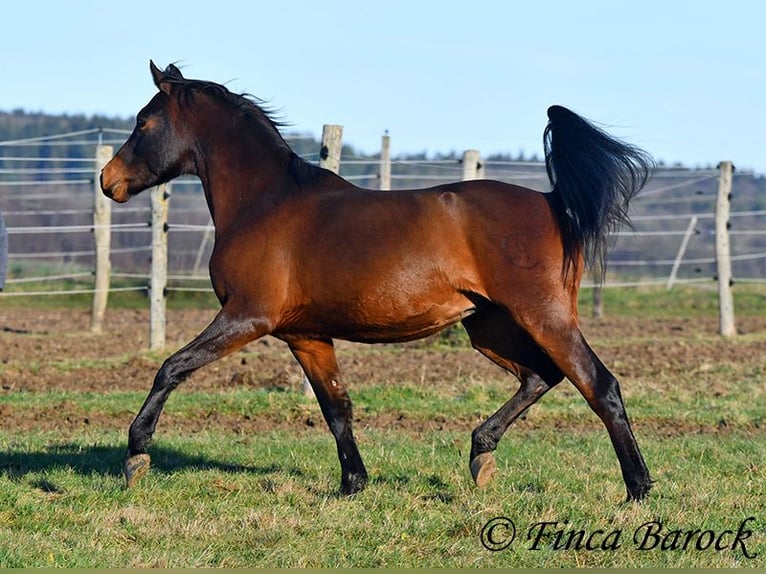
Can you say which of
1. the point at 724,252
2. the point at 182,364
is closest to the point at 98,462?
the point at 182,364

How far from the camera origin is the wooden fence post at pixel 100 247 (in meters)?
16.5

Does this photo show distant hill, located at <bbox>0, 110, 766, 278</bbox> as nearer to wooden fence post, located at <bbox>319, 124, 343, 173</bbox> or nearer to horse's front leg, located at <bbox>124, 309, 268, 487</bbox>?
wooden fence post, located at <bbox>319, 124, 343, 173</bbox>

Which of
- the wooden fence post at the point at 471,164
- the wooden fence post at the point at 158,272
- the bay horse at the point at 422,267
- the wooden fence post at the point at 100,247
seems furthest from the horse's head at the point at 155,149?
the wooden fence post at the point at 100,247

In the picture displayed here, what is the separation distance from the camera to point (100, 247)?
55.0 ft

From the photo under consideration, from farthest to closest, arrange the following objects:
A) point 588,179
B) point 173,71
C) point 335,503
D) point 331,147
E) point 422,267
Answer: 1. point 331,147
2. point 173,71
3. point 588,179
4. point 422,267
5. point 335,503

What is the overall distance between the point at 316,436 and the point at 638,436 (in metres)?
2.54

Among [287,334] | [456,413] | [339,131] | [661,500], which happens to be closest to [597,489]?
[661,500]

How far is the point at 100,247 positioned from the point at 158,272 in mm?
2814

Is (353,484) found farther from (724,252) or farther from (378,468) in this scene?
(724,252)

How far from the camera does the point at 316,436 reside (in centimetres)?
878

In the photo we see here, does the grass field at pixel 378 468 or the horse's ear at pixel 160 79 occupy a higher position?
the horse's ear at pixel 160 79

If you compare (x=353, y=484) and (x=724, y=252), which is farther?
(x=724, y=252)

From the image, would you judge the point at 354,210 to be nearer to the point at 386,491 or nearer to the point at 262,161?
the point at 262,161

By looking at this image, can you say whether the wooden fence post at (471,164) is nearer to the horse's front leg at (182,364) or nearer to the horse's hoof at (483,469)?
the horse's hoof at (483,469)
